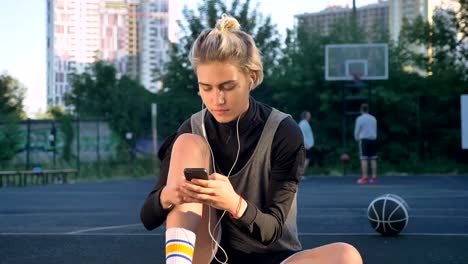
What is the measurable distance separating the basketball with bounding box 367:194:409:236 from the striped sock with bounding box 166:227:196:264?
5.80 metres

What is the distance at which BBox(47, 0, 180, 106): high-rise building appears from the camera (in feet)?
349

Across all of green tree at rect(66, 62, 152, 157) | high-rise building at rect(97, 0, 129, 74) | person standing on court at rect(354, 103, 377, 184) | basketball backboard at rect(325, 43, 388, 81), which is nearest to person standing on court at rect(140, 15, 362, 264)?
person standing on court at rect(354, 103, 377, 184)

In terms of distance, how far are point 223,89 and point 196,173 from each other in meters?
0.46

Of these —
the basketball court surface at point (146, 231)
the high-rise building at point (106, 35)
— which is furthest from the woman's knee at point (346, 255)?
the high-rise building at point (106, 35)

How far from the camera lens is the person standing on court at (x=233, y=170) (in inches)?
145

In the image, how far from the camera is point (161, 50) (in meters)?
150

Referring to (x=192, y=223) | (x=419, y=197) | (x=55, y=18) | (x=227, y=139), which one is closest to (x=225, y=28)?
(x=227, y=139)

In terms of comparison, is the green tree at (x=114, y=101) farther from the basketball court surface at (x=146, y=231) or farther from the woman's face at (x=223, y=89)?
the woman's face at (x=223, y=89)

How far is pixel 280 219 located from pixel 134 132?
31617 millimetres

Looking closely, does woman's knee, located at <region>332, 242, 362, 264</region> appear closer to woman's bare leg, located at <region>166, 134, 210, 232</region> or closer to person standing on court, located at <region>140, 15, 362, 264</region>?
person standing on court, located at <region>140, 15, 362, 264</region>

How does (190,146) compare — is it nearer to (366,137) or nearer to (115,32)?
(366,137)

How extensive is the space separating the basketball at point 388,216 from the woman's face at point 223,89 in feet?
18.8

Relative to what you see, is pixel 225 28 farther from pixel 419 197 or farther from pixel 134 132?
pixel 134 132

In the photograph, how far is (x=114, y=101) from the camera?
40.9 meters
